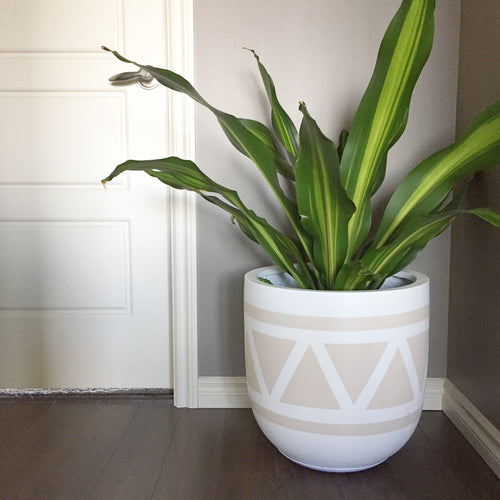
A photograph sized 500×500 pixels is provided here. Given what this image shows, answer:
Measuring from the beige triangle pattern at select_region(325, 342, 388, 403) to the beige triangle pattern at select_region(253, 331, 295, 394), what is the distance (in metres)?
0.09

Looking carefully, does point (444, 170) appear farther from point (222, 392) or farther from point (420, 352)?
point (222, 392)

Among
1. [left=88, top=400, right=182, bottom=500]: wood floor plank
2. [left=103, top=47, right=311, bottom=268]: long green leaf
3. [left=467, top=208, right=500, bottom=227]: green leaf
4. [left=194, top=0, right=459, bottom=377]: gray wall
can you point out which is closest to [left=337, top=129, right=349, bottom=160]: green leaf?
[left=194, top=0, right=459, bottom=377]: gray wall

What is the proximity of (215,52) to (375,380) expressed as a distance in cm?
96

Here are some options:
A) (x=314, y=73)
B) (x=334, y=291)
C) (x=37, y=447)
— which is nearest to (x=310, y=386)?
(x=334, y=291)

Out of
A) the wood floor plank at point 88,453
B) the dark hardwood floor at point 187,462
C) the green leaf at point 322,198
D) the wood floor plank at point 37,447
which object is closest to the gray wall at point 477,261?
the dark hardwood floor at point 187,462

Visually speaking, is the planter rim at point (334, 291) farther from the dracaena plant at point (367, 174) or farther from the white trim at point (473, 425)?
the white trim at point (473, 425)

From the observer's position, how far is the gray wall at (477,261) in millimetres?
1142

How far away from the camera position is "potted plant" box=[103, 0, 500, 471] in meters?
0.95

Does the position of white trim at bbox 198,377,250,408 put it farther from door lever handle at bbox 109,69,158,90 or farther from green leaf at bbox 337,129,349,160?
door lever handle at bbox 109,69,158,90

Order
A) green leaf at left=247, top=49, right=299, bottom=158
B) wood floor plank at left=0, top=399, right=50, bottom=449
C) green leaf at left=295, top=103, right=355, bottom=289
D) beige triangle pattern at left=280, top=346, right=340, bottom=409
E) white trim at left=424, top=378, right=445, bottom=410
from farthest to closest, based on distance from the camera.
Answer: white trim at left=424, top=378, right=445, bottom=410 → wood floor plank at left=0, top=399, right=50, bottom=449 → green leaf at left=247, top=49, right=299, bottom=158 → beige triangle pattern at left=280, top=346, right=340, bottom=409 → green leaf at left=295, top=103, right=355, bottom=289

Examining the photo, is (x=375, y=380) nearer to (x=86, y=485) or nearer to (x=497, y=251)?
(x=497, y=251)

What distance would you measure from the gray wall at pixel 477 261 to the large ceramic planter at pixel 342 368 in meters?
0.23

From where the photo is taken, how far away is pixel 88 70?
58.0 inches

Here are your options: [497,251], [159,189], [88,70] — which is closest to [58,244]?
[159,189]
